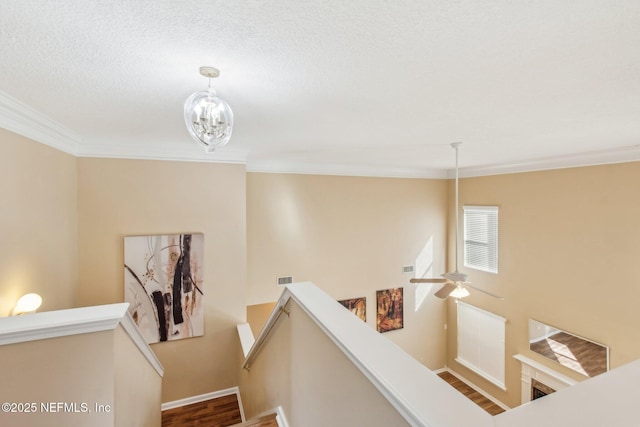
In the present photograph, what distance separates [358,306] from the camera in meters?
5.63

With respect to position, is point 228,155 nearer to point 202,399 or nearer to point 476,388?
point 202,399

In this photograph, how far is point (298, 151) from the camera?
4.04 m

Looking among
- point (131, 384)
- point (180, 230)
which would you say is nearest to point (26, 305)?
point (131, 384)

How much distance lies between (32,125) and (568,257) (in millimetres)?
6739

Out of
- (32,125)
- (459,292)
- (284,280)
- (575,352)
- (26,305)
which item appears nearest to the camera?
(26,305)

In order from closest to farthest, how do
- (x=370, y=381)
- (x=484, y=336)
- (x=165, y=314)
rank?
(x=370, y=381) → (x=165, y=314) → (x=484, y=336)

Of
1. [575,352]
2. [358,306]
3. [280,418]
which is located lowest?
[575,352]

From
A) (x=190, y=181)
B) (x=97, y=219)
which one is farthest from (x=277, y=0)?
(x=97, y=219)

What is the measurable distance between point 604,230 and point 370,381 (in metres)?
4.76

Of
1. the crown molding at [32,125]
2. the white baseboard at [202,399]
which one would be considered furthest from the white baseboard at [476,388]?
the crown molding at [32,125]

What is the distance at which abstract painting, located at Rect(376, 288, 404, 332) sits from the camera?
19.1 ft

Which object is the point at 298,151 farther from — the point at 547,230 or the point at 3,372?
the point at 547,230

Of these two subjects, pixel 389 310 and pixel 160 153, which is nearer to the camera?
pixel 160 153

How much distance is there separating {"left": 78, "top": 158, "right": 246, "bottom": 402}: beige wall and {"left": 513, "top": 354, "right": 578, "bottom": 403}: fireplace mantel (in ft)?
15.9
